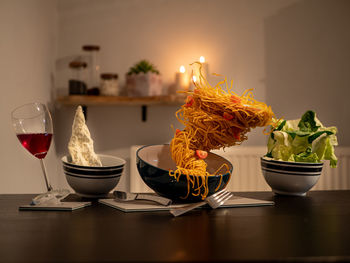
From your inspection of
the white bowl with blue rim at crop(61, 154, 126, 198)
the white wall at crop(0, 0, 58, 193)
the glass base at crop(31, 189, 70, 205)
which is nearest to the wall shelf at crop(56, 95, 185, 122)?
the white wall at crop(0, 0, 58, 193)

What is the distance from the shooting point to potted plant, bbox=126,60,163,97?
88.0 inches

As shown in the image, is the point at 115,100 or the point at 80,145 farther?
the point at 115,100

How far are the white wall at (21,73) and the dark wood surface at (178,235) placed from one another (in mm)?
776

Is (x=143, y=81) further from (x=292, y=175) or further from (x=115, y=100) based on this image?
(x=292, y=175)

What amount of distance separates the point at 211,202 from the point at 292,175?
0.32 meters

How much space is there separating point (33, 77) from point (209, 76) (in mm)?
1150

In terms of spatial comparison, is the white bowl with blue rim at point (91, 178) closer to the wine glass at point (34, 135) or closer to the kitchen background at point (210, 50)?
the wine glass at point (34, 135)

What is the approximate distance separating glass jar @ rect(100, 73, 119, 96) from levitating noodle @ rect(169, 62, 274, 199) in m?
1.45

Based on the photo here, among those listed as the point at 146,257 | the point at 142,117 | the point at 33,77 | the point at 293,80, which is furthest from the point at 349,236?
the point at 293,80

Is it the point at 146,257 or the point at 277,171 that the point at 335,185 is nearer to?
the point at 277,171

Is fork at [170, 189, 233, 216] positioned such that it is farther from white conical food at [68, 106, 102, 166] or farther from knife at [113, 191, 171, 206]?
white conical food at [68, 106, 102, 166]

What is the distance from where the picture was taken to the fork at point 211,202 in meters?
0.71

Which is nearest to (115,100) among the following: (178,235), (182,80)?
(182,80)

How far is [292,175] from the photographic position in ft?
3.26
